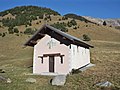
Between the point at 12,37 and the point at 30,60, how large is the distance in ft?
85.5

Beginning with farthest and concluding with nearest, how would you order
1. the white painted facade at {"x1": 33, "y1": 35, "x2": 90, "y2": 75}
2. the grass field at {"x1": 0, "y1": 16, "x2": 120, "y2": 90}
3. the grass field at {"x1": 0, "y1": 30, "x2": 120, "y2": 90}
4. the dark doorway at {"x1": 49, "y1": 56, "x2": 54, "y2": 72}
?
1. the dark doorway at {"x1": 49, "y1": 56, "x2": 54, "y2": 72}
2. the white painted facade at {"x1": 33, "y1": 35, "x2": 90, "y2": 75}
3. the grass field at {"x1": 0, "y1": 16, "x2": 120, "y2": 90}
4. the grass field at {"x1": 0, "y1": 30, "x2": 120, "y2": 90}

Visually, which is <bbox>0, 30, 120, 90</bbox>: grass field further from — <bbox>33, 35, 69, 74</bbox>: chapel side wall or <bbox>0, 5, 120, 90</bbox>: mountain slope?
<bbox>33, 35, 69, 74</bbox>: chapel side wall

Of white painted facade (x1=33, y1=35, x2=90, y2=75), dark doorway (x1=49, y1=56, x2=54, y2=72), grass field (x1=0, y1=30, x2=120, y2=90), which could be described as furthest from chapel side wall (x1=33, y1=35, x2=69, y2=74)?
grass field (x1=0, y1=30, x2=120, y2=90)

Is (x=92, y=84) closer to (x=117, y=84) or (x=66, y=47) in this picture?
(x=117, y=84)

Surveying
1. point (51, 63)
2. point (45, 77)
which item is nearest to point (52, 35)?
point (51, 63)

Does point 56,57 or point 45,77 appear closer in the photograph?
point 45,77

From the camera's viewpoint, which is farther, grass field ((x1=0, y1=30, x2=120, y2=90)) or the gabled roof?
the gabled roof

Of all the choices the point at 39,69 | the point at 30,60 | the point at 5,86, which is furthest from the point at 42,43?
the point at 30,60

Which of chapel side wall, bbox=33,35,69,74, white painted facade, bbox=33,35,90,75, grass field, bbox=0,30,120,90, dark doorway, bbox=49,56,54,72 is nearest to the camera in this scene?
grass field, bbox=0,30,120,90

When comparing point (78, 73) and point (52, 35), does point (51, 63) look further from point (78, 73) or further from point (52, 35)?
point (78, 73)

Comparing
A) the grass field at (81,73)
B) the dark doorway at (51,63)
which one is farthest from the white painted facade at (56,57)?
the grass field at (81,73)

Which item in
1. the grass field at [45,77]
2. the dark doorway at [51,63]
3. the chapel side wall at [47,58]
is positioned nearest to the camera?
the grass field at [45,77]

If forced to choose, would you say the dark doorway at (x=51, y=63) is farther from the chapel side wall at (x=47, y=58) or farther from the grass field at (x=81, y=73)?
the grass field at (x=81, y=73)

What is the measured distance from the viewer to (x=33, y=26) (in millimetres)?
86125
